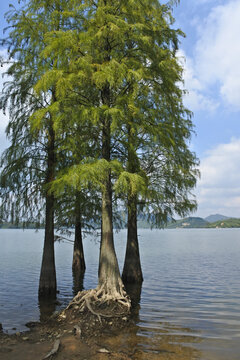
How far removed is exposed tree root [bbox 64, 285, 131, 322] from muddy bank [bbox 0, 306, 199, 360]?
0.76ft

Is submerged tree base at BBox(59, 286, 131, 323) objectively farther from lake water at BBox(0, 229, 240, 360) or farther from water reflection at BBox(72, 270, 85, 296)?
water reflection at BBox(72, 270, 85, 296)

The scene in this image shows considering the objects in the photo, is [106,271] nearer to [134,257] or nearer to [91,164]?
[91,164]

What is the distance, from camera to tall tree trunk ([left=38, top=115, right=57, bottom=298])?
16766 millimetres

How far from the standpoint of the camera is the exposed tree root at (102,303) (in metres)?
11.8

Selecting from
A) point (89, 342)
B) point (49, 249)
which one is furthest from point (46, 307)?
point (89, 342)

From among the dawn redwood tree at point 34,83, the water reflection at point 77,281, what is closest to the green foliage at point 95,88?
the dawn redwood tree at point 34,83

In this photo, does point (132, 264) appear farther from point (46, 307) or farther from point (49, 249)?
point (46, 307)

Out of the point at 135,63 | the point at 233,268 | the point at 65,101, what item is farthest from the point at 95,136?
the point at 233,268

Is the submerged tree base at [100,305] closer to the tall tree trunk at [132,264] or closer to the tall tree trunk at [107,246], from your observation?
the tall tree trunk at [107,246]

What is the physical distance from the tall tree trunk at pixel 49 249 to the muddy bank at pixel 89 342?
4814 mm

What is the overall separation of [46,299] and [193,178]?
11947 mm

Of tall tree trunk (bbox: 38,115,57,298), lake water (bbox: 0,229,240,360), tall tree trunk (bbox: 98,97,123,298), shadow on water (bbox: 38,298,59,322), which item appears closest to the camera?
lake water (bbox: 0,229,240,360)

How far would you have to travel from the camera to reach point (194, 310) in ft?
49.9

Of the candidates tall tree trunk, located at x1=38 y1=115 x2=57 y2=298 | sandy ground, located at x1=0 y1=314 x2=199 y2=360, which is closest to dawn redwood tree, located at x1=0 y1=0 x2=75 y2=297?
tall tree trunk, located at x1=38 y1=115 x2=57 y2=298
